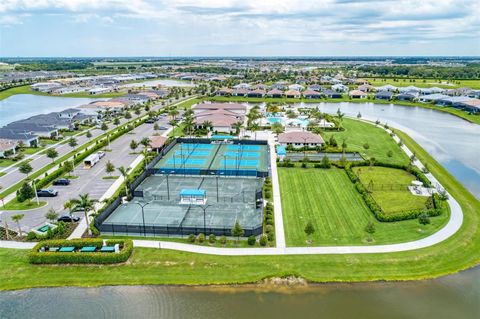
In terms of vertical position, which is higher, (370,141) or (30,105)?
(30,105)

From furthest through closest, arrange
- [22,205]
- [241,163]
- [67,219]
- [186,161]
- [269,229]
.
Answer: [186,161] < [241,163] < [22,205] < [67,219] < [269,229]

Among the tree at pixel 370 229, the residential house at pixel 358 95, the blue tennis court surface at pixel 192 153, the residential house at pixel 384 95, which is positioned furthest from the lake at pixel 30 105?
the residential house at pixel 384 95

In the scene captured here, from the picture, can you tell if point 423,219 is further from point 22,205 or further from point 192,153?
point 22,205

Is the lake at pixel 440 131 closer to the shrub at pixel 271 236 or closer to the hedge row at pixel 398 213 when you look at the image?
the hedge row at pixel 398 213

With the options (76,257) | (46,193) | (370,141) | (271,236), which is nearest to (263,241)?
(271,236)

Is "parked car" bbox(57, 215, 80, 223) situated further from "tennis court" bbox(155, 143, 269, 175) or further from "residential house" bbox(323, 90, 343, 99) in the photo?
"residential house" bbox(323, 90, 343, 99)

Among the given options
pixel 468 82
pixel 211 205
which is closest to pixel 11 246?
pixel 211 205
